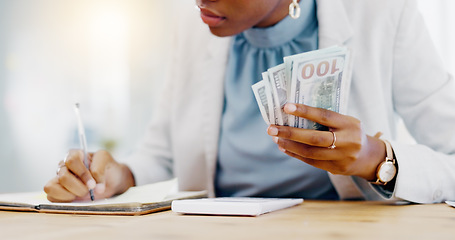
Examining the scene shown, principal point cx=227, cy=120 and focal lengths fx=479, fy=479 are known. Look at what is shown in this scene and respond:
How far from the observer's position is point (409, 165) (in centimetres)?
103

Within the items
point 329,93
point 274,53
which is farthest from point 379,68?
point 329,93

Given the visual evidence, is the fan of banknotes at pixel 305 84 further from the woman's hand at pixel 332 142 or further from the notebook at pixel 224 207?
the notebook at pixel 224 207

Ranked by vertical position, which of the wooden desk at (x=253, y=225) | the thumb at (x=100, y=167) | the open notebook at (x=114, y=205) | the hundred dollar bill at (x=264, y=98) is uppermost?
the hundred dollar bill at (x=264, y=98)

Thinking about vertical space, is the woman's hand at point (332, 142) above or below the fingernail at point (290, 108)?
below


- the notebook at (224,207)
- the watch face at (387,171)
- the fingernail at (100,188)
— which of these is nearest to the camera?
the notebook at (224,207)

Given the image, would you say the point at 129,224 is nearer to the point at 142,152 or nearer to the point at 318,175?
the point at 318,175

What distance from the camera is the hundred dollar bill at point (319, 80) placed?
0.87 m

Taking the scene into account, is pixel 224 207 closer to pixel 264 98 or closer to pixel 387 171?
pixel 264 98

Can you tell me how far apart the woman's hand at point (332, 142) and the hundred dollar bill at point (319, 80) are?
3cm

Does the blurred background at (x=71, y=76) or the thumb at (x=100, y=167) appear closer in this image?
the thumb at (x=100, y=167)

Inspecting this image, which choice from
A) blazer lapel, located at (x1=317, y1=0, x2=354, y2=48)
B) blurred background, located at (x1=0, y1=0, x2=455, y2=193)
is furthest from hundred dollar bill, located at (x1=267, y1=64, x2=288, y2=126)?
blurred background, located at (x1=0, y1=0, x2=455, y2=193)

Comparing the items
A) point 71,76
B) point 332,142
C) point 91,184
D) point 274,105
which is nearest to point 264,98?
point 274,105

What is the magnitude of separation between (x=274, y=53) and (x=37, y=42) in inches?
101

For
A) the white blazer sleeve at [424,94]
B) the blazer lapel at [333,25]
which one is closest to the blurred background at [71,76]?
the blazer lapel at [333,25]
